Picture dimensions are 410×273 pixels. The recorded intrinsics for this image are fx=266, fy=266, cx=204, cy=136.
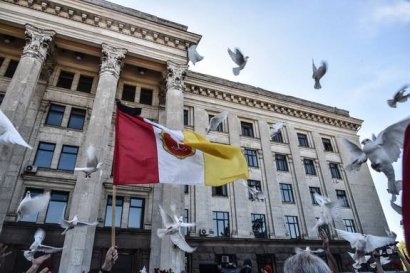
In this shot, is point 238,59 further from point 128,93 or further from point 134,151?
point 128,93

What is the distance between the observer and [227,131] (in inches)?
1011

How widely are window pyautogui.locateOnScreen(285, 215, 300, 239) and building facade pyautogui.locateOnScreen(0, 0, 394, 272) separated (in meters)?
0.10

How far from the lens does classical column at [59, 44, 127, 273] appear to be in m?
13.1

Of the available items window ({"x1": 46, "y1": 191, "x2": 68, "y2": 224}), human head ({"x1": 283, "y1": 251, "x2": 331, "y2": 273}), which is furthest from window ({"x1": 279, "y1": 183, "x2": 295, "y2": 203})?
human head ({"x1": 283, "y1": 251, "x2": 331, "y2": 273})

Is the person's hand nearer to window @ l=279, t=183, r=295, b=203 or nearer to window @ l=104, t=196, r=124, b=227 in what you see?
window @ l=104, t=196, r=124, b=227

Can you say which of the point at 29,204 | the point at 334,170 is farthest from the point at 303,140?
the point at 29,204

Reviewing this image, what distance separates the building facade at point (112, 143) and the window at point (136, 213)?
70 mm

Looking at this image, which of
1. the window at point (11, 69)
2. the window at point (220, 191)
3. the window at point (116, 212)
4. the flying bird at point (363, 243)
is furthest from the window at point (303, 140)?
the window at point (11, 69)

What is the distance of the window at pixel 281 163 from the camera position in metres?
26.3

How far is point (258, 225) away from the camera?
2203cm

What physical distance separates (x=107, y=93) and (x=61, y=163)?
571cm

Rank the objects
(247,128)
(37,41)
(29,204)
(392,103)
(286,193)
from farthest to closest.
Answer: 1. (247,128)
2. (286,193)
3. (37,41)
4. (392,103)
5. (29,204)

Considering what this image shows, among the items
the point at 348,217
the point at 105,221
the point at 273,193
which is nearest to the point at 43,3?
the point at 105,221

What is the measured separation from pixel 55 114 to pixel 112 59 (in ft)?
19.4
